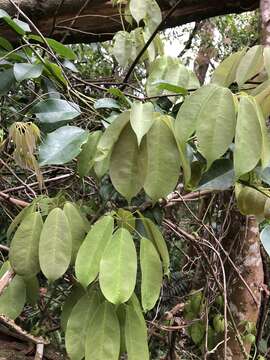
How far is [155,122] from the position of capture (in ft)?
1.85

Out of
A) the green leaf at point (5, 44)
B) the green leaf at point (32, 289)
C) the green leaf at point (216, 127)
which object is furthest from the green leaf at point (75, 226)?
the green leaf at point (5, 44)

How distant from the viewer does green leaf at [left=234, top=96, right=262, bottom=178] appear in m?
0.50

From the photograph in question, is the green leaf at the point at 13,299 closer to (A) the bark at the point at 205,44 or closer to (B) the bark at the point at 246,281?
(B) the bark at the point at 246,281

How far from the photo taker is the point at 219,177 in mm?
654

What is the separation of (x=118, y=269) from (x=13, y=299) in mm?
222

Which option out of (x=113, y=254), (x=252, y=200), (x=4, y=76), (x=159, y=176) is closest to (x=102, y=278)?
(x=113, y=254)

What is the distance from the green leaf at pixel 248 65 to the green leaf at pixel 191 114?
0.16 meters

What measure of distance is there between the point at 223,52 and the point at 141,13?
2.44m

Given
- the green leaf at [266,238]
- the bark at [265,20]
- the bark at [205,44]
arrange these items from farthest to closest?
1. the bark at [205,44]
2. the bark at [265,20]
3. the green leaf at [266,238]

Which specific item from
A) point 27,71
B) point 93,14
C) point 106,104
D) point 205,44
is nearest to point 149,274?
point 106,104

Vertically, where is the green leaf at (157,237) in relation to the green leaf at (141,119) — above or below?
below

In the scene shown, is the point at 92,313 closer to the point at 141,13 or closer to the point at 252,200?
the point at 252,200

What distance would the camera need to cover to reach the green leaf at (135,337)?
0.57 meters

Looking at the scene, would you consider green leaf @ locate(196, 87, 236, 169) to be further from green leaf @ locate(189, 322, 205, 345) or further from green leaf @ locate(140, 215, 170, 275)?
green leaf @ locate(189, 322, 205, 345)
